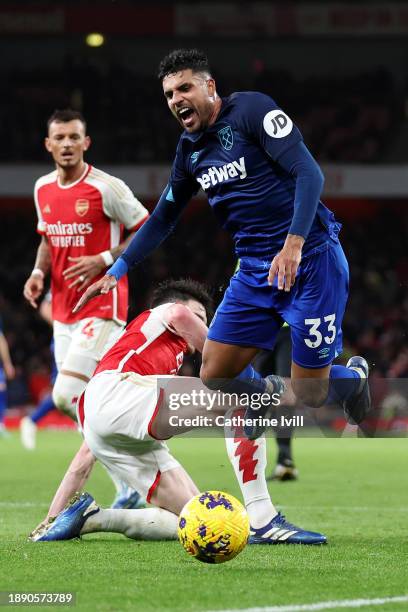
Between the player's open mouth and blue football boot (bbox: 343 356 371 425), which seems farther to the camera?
blue football boot (bbox: 343 356 371 425)

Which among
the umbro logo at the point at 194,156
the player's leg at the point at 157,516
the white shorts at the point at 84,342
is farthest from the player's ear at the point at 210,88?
the white shorts at the point at 84,342

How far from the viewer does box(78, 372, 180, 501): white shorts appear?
5.53m

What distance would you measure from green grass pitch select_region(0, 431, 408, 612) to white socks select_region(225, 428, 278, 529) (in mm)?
288

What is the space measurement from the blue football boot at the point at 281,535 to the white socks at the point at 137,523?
1.43 feet

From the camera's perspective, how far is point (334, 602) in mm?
3867

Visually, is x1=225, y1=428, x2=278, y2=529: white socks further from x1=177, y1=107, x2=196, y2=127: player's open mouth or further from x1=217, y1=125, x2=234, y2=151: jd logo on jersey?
x1=177, y1=107, x2=196, y2=127: player's open mouth

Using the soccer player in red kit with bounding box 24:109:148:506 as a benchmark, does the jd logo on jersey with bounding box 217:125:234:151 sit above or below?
above

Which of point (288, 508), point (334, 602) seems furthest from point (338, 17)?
point (334, 602)

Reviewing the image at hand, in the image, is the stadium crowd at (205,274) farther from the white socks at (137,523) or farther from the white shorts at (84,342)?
the white socks at (137,523)

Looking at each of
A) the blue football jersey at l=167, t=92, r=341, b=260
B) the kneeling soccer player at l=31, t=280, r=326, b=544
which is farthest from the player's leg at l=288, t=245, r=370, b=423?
the kneeling soccer player at l=31, t=280, r=326, b=544

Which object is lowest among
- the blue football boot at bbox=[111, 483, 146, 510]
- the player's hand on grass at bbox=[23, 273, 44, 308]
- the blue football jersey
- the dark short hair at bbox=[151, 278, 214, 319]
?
the blue football boot at bbox=[111, 483, 146, 510]

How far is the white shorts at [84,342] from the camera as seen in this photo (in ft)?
23.6

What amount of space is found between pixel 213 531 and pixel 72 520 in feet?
4.09

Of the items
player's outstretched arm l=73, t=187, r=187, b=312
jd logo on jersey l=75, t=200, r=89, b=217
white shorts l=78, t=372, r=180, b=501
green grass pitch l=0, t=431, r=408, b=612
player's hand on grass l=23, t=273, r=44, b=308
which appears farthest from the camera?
jd logo on jersey l=75, t=200, r=89, b=217
